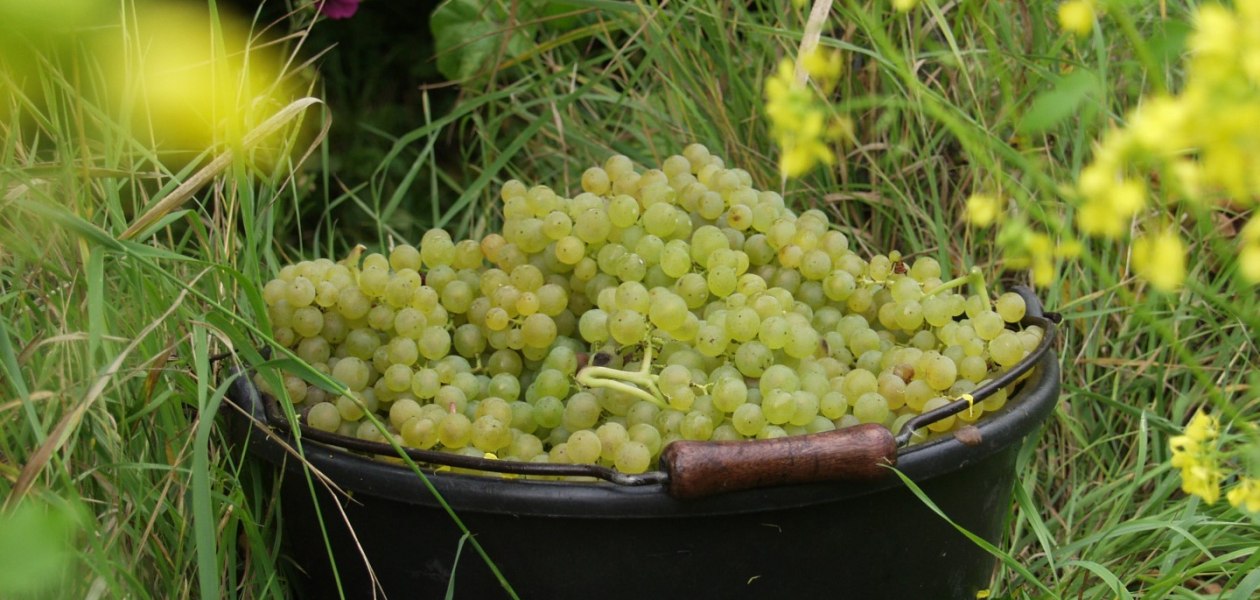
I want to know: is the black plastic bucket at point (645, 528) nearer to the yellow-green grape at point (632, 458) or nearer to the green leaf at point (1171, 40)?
the yellow-green grape at point (632, 458)

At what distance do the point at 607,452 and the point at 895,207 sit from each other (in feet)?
2.85

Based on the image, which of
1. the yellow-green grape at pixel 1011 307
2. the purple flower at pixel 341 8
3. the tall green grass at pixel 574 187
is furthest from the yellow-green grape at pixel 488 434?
the purple flower at pixel 341 8

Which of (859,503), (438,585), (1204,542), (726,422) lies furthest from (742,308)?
(1204,542)

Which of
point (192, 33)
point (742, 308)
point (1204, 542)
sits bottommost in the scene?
point (1204, 542)

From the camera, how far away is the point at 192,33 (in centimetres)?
166

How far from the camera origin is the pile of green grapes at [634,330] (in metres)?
1.04

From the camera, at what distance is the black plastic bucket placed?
0.95m

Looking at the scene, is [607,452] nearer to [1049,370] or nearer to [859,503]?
[859,503]

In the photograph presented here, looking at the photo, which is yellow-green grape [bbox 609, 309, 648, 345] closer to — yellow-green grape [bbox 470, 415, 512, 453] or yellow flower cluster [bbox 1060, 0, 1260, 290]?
yellow-green grape [bbox 470, 415, 512, 453]

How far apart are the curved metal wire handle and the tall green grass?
88mm

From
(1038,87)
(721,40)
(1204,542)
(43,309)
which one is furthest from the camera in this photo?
(721,40)

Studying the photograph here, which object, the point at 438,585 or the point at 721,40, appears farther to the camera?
the point at 721,40

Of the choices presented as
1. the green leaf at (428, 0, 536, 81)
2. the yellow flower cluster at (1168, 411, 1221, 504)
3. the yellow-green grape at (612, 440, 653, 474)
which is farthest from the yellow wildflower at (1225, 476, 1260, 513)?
the green leaf at (428, 0, 536, 81)

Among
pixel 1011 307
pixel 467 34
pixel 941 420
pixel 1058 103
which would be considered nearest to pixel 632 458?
pixel 941 420
